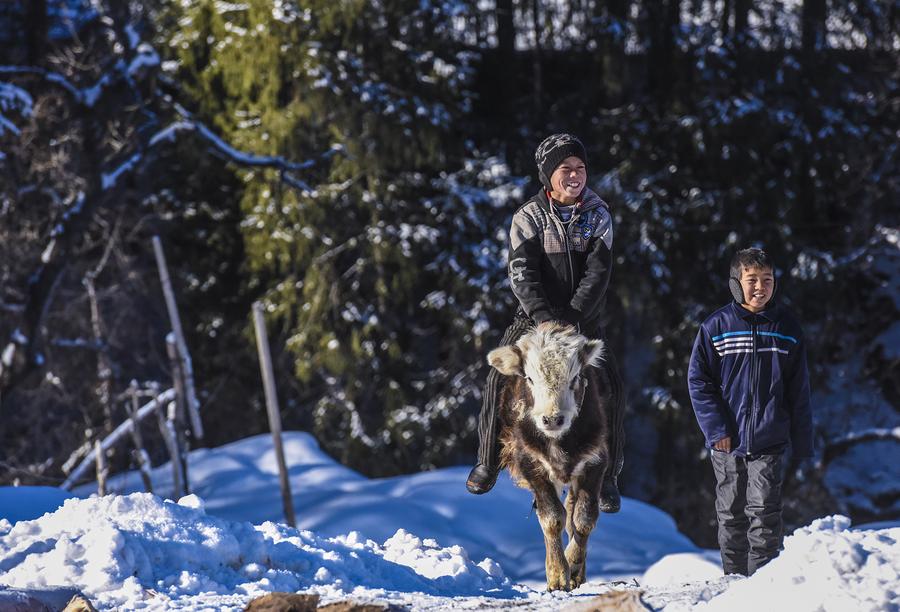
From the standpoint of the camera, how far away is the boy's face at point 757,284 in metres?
6.63

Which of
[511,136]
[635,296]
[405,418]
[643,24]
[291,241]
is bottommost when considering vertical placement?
[405,418]

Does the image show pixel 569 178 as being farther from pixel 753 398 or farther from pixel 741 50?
pixel 741 50

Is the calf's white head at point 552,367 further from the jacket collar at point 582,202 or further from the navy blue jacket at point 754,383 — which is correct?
the jacket collar at point 582,202

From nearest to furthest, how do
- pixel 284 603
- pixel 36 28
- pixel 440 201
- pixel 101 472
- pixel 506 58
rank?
pixel 284 603 → pixel 101 472 → pixel 36 28 → pixel 440 201 → pixel 506 58

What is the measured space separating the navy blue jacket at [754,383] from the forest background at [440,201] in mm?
13699

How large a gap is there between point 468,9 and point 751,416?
16.1 meters

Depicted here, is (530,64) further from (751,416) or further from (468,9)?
(751,416)

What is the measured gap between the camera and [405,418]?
21516 millimetres

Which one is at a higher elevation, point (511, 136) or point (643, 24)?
point (643, 24)

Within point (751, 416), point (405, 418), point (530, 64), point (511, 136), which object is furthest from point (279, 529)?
point (530, 64)

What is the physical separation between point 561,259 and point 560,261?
13 millimetres

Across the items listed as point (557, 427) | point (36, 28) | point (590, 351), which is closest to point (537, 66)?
point (36, 28)

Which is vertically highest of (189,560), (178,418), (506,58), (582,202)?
(506,58)

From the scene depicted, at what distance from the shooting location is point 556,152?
6.98 meters
